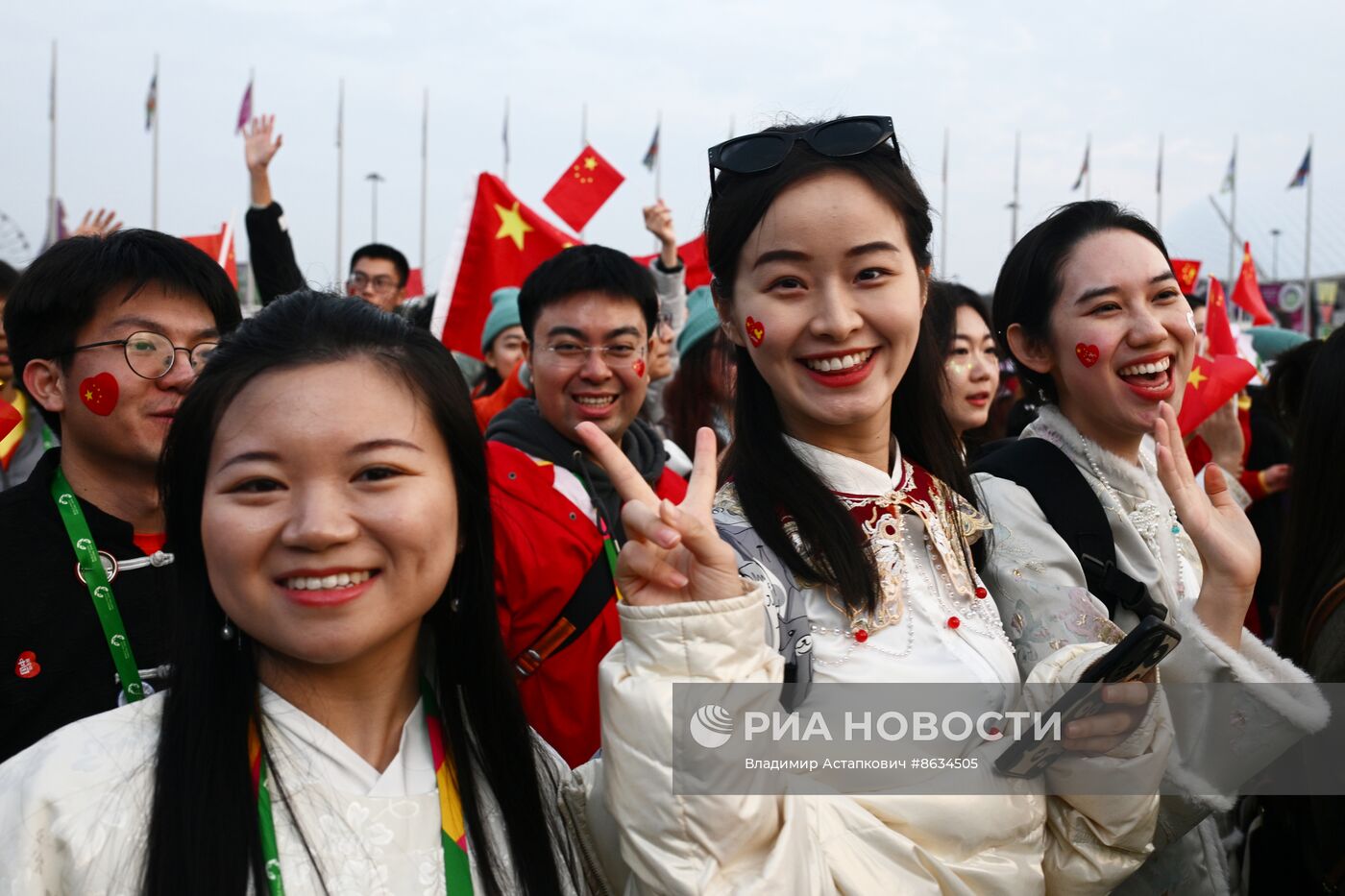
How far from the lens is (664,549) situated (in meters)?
1.54

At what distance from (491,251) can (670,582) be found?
408 cm

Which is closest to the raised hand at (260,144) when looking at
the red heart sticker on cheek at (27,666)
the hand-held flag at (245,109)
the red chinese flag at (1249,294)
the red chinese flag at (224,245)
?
the red chinese flag at (224,245)

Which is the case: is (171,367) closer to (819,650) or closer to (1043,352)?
(819,650)

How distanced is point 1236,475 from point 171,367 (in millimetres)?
3741

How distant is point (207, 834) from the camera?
1.49m

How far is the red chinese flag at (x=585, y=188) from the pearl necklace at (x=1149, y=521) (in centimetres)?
442

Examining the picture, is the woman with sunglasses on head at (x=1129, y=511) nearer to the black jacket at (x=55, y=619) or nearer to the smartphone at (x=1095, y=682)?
the smartphone at (x=1095, y=682)

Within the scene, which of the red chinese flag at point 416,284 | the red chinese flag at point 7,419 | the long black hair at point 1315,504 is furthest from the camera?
the red chinese flag at point 416,284

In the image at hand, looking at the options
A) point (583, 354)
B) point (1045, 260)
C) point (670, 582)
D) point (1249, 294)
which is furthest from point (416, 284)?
point (670, 582)

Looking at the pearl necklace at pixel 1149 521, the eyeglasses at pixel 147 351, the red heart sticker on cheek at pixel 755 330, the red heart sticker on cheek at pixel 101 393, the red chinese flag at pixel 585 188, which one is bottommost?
the pearl necklace at pixel 1149 521

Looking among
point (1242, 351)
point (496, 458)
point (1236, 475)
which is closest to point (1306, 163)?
point (1242, 351)

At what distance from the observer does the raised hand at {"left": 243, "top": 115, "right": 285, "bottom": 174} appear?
17.6 ft

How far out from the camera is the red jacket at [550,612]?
9.72 feet

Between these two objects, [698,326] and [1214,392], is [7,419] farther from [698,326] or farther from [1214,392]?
[1214,392]
